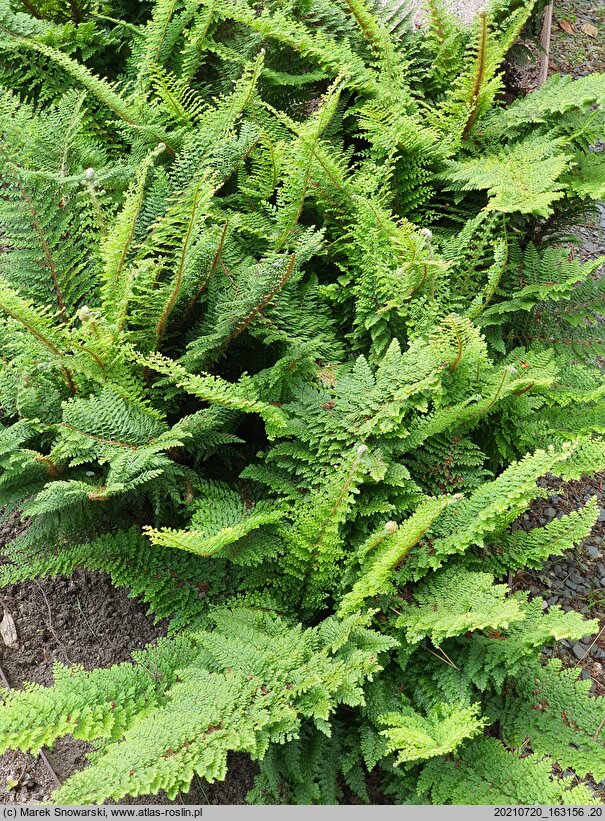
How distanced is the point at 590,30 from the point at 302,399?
3.97 meters

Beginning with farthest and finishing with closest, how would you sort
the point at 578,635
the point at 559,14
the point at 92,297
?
1. the point at 559,14
2. the point at 92,297
3. the point at 578,635

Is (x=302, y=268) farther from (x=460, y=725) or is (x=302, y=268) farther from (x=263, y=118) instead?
(x=460, y=725)

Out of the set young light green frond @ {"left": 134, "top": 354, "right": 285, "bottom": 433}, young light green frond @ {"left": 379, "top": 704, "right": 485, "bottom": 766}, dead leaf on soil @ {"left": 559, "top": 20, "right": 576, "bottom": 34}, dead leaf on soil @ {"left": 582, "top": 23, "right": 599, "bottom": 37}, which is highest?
dead leaf on soil @ {"left": 582, "top": 23, "right": 599, "bottom": 37}

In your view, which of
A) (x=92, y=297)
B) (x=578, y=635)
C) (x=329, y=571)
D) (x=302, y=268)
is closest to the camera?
(x=578, y=635)

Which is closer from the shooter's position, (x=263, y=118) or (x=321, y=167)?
(x=321, y=167)

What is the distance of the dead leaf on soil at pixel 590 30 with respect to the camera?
15.7 ft

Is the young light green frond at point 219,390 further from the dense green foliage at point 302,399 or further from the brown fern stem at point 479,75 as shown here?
the brown fern stem at point 479,75

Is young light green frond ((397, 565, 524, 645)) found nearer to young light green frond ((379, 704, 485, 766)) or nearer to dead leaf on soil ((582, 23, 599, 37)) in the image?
young light green frond ((379, 704, 485, 766))

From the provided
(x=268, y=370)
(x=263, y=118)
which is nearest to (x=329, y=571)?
(x=268, y=370)

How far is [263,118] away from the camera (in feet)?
10.1

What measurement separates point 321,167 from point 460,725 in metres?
2.02

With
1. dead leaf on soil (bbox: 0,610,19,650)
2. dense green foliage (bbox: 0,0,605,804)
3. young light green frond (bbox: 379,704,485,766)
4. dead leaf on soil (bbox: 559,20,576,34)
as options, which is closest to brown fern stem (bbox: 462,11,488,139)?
dense green foliage (bbox: 0,0,605,804)

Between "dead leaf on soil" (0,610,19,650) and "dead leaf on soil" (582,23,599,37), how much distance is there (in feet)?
16.3

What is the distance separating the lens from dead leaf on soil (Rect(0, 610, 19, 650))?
2555 mm
